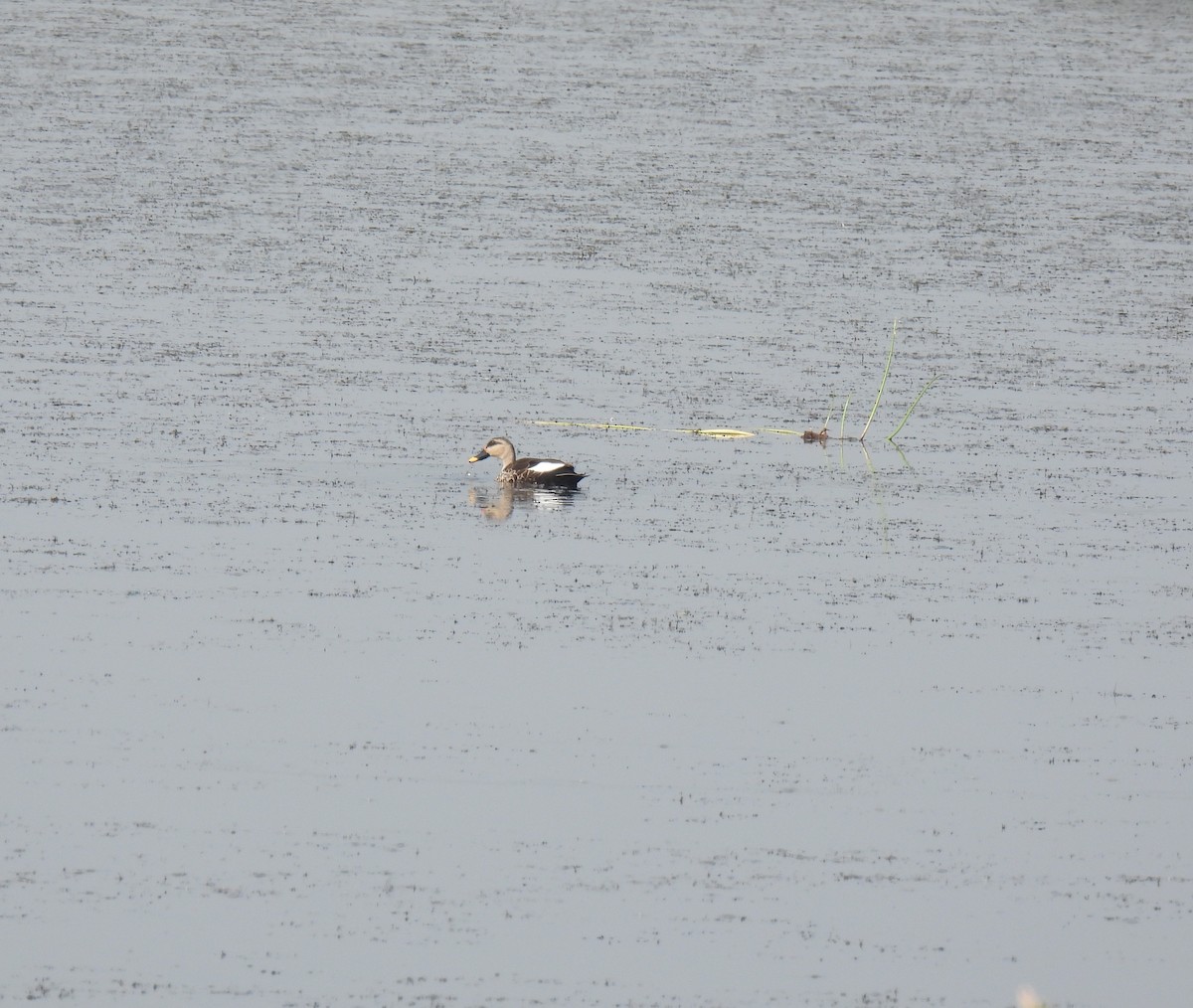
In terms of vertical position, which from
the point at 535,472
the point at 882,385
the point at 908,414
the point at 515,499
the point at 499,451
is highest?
the point at 882,385

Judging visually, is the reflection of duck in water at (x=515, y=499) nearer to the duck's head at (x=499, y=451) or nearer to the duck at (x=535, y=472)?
the duck at (x=535, y=472)

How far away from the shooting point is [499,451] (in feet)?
53.8

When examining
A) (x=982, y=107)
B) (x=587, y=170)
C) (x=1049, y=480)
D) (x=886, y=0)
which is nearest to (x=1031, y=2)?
(x=886, y=0)

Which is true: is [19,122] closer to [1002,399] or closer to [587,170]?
[587,170]

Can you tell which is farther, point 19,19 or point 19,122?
point 19,19

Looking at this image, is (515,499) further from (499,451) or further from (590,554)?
(590,554)

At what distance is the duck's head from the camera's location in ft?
53.4

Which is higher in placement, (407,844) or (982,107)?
(982,107)

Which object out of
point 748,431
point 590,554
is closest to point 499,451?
point 748,431

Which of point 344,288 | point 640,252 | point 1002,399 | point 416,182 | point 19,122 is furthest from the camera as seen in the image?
point 19,122

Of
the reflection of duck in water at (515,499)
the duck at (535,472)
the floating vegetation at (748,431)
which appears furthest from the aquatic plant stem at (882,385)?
the reflection of duck in water at (515,499)

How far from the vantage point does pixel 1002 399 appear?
Answer: 18672mm

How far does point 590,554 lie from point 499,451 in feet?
7.98

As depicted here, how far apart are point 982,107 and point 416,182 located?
886 cm
